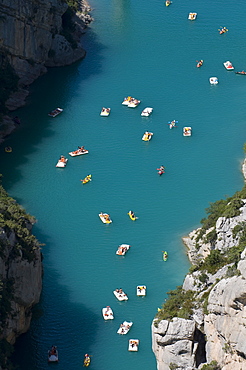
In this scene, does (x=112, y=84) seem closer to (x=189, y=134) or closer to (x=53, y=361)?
(x=189, y=134)

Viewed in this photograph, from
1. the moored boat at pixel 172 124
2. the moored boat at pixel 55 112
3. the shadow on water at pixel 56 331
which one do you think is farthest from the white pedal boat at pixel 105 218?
the moored boat at pixel 55 112

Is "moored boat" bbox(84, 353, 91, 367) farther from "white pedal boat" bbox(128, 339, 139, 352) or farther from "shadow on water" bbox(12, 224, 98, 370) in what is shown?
"white pedal boat" bbox(128, 339, 139, 352)

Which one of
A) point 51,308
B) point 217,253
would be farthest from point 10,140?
point 217,253

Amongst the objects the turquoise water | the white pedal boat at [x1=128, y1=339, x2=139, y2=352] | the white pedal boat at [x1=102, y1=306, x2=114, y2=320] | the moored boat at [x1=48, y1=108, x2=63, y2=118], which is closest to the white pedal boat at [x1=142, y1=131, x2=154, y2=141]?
the turquoise water

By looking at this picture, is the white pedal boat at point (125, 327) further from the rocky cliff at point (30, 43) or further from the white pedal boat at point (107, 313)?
the rocky cliff at point (30, 43)

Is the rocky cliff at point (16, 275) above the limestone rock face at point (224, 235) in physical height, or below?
below
